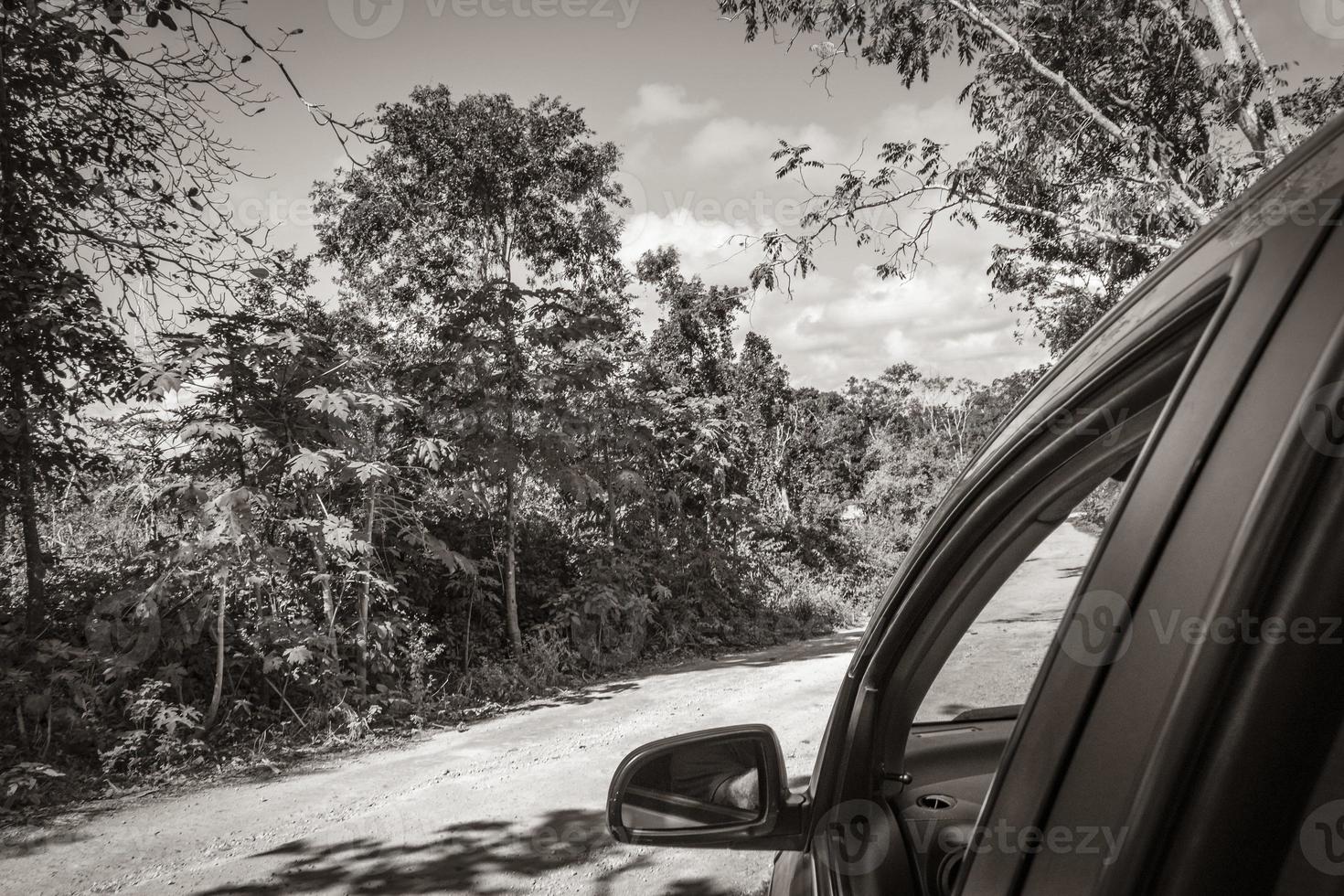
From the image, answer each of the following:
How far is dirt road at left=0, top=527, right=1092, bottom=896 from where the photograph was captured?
4152 millimetres

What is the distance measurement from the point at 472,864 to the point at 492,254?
942cm

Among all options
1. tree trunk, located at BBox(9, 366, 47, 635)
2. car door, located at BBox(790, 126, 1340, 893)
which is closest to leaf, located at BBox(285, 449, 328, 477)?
tree trunk, located at BBox(9, 366, 47, 635)

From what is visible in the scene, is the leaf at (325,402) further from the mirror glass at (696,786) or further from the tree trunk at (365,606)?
the mirror glass at (696,786)

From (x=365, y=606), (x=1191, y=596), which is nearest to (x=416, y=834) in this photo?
(x=365, y=606)

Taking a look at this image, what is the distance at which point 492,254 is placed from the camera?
11.9 metres

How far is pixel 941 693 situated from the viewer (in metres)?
1.45

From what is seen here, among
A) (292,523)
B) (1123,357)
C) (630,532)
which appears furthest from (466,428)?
(1123,357)

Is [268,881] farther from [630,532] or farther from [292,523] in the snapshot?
[630,532]

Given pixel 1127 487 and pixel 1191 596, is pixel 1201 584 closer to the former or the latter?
pixel 1191 596

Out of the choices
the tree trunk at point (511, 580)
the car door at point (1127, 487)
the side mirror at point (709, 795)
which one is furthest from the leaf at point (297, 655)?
the car door at point (1127, 487)
